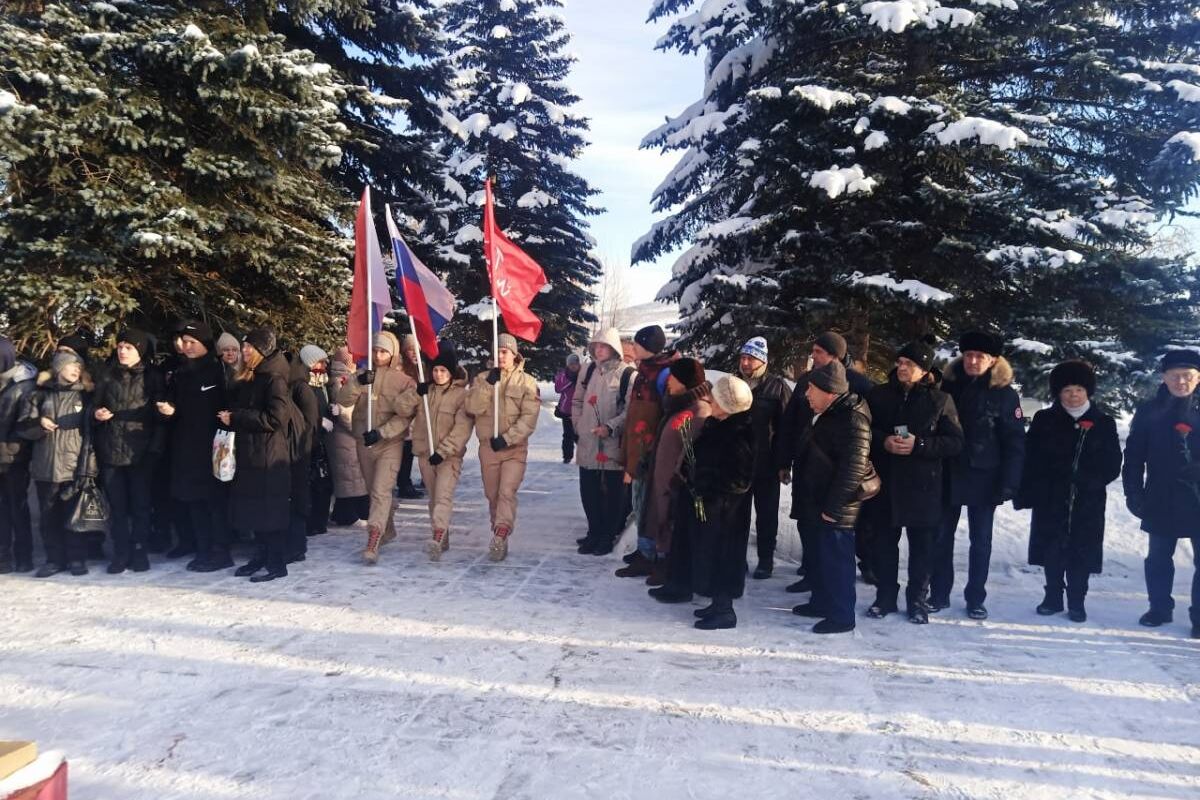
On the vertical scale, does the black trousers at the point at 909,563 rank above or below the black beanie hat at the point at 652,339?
below

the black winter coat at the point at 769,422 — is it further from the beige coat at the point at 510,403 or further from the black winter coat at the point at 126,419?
the black winter coat at the point at 126,419

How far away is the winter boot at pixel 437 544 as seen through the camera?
7.09 metres

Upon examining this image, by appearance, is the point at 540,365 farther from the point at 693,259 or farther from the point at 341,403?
the point at 341,403

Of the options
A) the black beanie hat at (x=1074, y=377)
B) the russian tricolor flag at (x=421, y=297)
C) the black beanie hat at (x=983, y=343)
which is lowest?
the black beanie hat at (x=1074, y=377)

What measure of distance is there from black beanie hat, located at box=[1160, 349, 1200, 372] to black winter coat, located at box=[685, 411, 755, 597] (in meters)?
3.20

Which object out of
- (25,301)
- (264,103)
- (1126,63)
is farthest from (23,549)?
(1126,63)

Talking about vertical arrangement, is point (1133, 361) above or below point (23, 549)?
above

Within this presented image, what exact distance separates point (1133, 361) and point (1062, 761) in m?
6.95

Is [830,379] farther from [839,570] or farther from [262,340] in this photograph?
[262,340]

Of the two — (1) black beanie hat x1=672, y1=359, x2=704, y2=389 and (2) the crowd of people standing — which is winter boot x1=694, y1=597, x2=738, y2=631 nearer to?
(2) the crowd of people standing

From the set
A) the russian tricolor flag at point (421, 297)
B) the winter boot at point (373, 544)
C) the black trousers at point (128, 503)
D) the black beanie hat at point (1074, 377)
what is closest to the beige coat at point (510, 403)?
the russian tricolor flag at point (421, 297)

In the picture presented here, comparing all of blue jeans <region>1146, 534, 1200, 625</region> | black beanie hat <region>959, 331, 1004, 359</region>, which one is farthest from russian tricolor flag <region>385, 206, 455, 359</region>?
blue jeans <region>1146, 534, 1200, 625</region>

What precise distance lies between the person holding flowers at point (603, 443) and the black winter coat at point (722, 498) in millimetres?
1916

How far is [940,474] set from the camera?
5.55 meters
